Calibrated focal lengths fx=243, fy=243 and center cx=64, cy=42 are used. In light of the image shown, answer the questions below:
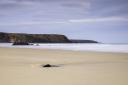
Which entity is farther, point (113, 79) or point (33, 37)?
point (33, 37)

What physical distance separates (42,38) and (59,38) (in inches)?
477

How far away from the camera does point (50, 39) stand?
158 meters

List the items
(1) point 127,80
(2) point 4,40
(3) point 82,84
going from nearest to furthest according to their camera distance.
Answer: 1. (3) point 82,84
2. (1) point 127,80
3. (2) point 4,40

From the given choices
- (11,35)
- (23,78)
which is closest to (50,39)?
(11,35)

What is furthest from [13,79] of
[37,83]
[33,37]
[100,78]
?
[33,37]

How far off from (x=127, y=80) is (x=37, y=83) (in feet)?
6.53

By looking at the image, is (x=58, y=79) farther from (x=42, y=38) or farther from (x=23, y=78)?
(x=42, y=38)

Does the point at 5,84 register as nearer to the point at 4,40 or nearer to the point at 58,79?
the point at 58,79

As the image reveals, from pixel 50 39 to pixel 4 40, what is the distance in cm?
3151

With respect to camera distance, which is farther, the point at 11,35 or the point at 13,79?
the point at 11,35

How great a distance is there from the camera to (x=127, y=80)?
539 centimetres

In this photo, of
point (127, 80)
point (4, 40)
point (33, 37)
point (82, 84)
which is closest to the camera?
point (82, 84)

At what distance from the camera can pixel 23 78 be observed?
561 cm

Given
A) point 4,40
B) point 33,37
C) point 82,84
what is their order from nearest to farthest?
point 82,84 → point 4,40 → point 33,37
